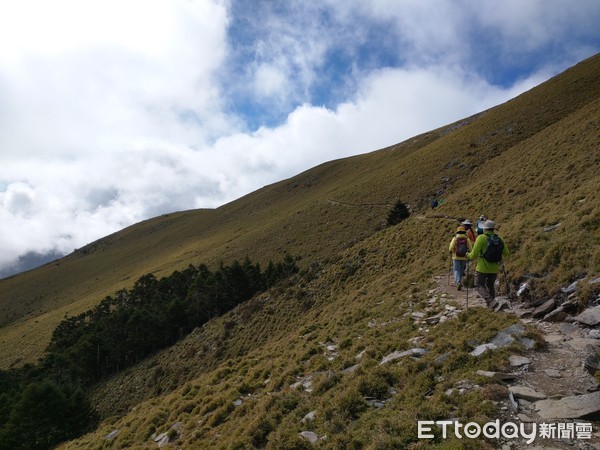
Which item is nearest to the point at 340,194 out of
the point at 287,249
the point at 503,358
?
the point at 287,249

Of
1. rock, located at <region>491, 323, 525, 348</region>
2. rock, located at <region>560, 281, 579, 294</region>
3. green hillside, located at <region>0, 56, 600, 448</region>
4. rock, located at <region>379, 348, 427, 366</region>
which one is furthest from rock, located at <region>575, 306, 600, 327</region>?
rock, located at <region>379, 348, 427, 366</region>

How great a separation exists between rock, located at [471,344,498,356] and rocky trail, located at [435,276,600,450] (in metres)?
0.03

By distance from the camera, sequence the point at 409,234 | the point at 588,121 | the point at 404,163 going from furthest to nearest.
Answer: the point at 404,163
the point at 588,121
the point at 409,234

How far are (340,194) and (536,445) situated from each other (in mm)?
76712

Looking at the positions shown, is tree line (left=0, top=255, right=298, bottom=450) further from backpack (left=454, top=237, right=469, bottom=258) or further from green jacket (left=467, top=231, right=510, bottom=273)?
green jacket (left=467, top=231, right=510, bottom=273)

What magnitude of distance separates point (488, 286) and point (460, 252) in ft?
11.1

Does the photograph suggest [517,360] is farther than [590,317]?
No

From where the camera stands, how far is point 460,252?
14.9 metres

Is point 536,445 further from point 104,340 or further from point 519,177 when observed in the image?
point 104,340

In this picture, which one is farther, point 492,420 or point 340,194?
point 340,194

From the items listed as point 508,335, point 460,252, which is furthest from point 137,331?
point 508,335

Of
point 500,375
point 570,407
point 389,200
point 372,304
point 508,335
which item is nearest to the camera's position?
point 570,407

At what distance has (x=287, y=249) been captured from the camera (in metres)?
62.6

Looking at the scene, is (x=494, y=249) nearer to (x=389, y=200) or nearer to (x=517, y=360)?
(x=517, y=360)
